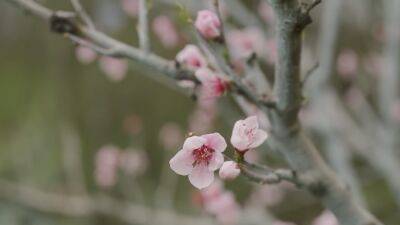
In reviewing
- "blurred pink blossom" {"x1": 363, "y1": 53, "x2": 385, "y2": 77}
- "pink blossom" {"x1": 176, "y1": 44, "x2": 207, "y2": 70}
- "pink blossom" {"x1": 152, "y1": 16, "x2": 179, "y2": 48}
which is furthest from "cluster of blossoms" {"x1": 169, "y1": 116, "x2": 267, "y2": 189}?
"blurred pink blossom" {"x1": 363, "y1": 53, "x2": 385, "y2": 77}

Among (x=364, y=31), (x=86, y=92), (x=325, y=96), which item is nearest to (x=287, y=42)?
(x=325, y=96)

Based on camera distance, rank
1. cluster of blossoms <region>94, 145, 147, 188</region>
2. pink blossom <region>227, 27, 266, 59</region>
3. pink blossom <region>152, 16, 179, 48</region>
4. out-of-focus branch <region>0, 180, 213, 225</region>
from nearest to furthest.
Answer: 1. pink blossom <region>227, 27, 266, 59</region>
2. pink blossom <region>152, 16, 179, 48</region>
3. cluster of blossoms <region>94, 145, 147, 188</region>
4. out-of-focus branch <region>0, 180, 213, 225</region>

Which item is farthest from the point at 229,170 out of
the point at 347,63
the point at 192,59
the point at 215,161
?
the point at 347,63

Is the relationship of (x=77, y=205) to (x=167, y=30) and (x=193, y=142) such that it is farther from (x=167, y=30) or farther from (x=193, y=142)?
(x=193, y=142)

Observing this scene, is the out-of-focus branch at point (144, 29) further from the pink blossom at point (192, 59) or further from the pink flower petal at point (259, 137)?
the pink flower petal at point (259, 137)

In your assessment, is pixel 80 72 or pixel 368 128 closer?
pixel 368 128

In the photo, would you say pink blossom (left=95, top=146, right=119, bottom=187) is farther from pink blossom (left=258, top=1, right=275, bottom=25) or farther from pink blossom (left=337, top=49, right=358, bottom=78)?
pink blossom (left=337, top=49, right=358, bottom=78)

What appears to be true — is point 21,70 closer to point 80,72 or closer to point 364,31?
point 80,72
